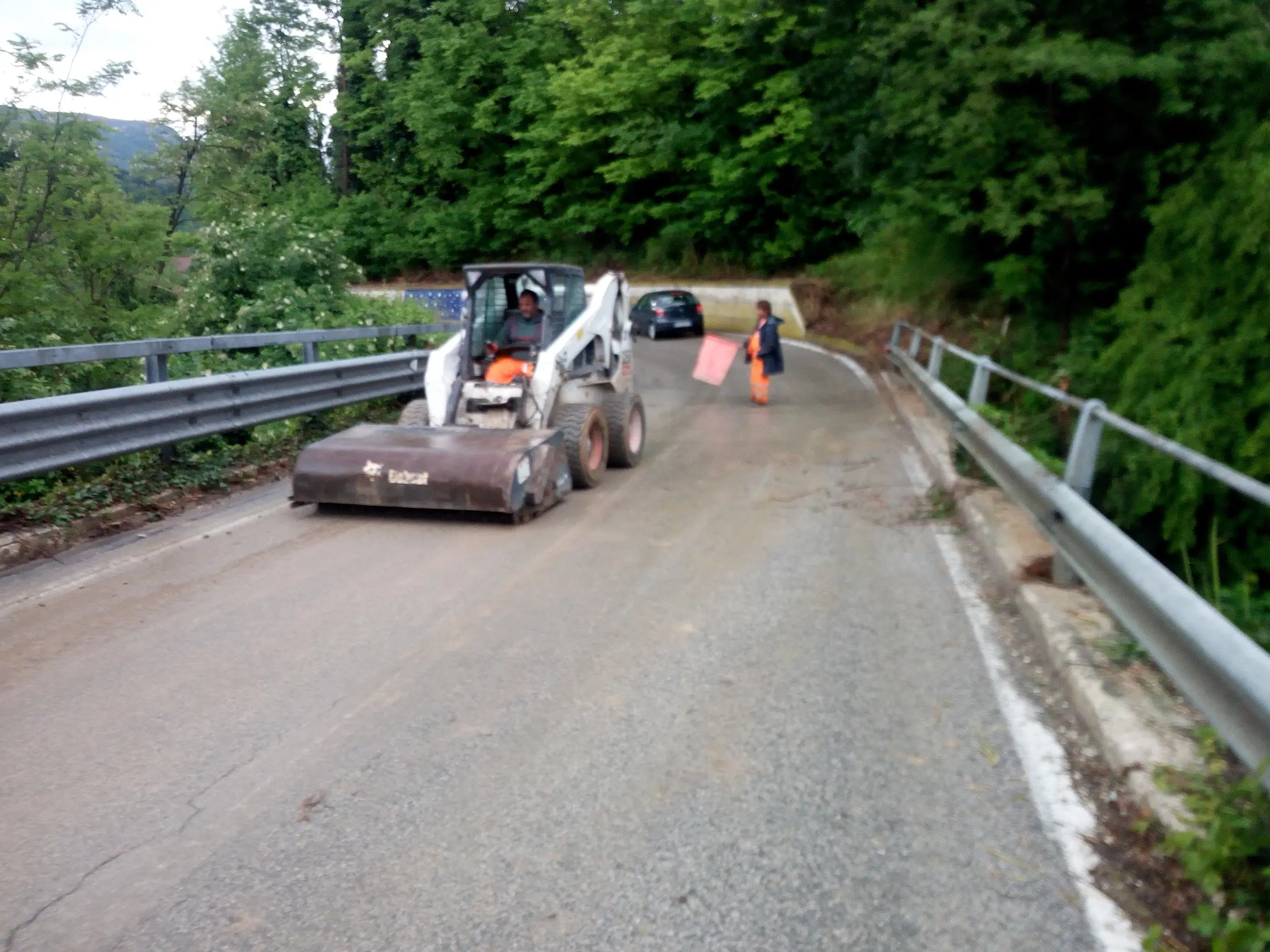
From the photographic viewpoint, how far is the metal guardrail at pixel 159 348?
24.8ft

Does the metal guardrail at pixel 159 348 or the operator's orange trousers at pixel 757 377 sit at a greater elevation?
the metal guardrail at pixel 159 348

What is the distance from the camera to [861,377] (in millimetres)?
21094

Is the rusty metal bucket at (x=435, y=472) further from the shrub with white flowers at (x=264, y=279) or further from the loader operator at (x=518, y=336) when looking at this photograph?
the shrub with white flowers at (x=264, y=279)

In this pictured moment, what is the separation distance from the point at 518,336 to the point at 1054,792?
7.48 m

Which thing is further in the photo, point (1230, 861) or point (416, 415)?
point (416, 415)

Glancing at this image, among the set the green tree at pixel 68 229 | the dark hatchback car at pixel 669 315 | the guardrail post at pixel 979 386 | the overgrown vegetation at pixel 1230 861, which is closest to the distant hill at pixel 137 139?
the green tree at pixel 68 229

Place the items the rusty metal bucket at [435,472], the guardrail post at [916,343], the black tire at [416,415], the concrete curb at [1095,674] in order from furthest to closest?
1. the guardrail post at [916,343]
2. the black tire at [416,415]
3. the rusty metal bucket at [435,472]
4. the concrete curb at [1095,674]

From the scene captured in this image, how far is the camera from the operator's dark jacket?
638 inches

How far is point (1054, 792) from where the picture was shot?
13.6 ft

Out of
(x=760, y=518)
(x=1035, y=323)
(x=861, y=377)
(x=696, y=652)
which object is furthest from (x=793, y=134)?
(x=696, y=652)

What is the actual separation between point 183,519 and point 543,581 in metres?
3.43

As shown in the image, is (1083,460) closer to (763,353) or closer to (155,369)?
(155,369)

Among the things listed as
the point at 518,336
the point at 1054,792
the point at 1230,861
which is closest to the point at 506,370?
the point at 518,336

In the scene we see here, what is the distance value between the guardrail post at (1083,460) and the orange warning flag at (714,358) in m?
8.60
